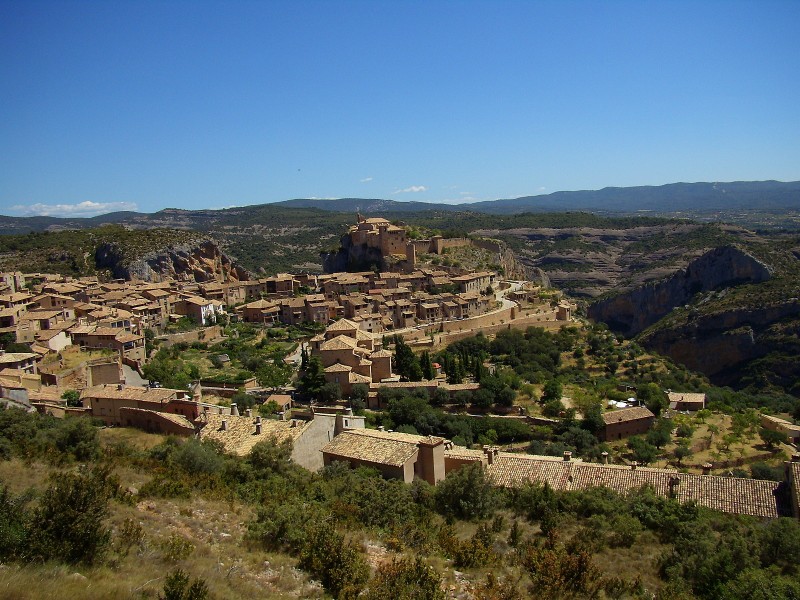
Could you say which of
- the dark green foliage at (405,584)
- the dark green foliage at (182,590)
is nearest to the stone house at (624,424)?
the dark green foliage at (405,584)

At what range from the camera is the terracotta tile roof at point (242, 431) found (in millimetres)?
16938

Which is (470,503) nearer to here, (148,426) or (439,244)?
(148,426)

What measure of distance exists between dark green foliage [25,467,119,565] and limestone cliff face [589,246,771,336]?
2753 inches

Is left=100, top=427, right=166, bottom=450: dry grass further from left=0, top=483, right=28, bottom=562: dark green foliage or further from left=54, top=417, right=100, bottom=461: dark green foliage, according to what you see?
left=0, top=483, right=28, bottom=562: dark green foliage

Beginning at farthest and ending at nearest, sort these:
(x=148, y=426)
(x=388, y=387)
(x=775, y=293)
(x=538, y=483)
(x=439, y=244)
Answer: (x=439, y=244) → (x=775, y=293) → (x=388, y=387) → (x=148, y=426) → (x=538, y=483)

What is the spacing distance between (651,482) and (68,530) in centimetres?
1365

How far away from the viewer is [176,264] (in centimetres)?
5747

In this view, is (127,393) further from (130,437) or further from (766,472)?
(766,472)

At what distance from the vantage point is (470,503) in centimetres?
1296

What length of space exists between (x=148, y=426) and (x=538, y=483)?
1239 cm

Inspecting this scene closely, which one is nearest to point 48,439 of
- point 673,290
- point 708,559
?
point 708,559

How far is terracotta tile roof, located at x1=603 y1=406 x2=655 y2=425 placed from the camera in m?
27.0

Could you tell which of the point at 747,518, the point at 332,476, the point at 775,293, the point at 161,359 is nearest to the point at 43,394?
the point at 161,359

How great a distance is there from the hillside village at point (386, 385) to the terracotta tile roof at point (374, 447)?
6cm
